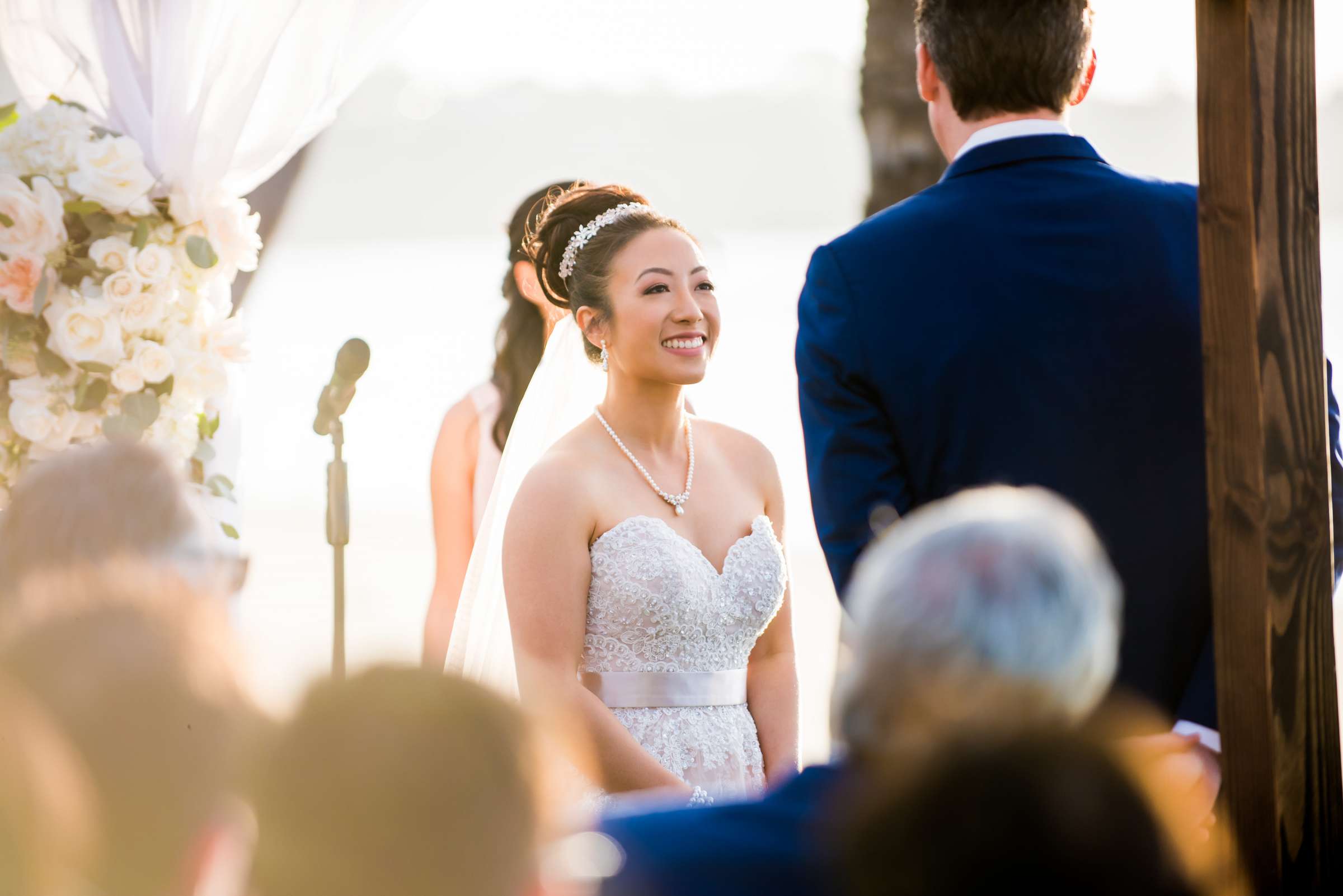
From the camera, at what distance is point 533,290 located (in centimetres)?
469

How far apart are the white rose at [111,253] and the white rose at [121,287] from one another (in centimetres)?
2

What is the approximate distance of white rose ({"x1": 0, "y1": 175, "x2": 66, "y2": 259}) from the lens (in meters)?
2.87

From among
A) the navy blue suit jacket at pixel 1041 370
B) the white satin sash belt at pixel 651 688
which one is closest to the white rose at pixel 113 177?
the white satin sash belt at pixel 651 688

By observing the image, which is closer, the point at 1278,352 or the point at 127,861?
the point at 127,861

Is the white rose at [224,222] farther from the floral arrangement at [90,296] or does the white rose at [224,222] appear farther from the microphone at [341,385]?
the microphone at [341,385]

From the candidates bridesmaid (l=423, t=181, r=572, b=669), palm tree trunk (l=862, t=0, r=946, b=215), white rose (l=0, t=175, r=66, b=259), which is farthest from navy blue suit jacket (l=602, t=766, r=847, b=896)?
palm tree trunk (l=862, t=0, r=946, b=215)

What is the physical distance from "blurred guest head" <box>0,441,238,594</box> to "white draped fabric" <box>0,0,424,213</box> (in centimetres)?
143

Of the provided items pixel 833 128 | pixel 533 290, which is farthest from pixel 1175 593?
pixel 833 128

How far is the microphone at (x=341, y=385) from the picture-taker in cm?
406

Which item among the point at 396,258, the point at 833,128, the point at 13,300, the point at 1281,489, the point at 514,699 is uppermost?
the point at 833,128

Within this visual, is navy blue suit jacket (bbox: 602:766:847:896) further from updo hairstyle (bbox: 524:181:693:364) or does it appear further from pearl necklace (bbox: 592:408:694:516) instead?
updo hairstyle (bbox: 524:181:693:364)

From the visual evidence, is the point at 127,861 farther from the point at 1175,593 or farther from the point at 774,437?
the point at 774,437

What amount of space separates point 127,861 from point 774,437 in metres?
12.9

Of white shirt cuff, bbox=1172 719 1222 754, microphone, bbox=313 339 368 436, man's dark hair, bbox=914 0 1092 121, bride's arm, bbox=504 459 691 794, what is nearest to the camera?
white shirt cuff, bbox=1172 719 1222 754
